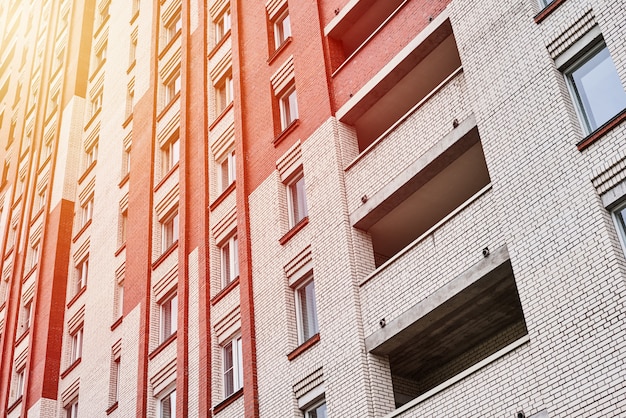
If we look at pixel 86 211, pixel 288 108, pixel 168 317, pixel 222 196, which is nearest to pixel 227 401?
pixel 168 317

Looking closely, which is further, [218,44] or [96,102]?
[96,102]

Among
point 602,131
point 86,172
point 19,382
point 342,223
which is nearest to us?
point 602,131

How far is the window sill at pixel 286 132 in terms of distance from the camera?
23250 mm

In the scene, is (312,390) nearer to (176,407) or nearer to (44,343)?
(176,407)

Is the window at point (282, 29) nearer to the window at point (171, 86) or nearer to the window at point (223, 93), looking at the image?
the window at point (223, 93)

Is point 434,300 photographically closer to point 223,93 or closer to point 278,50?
point 278,50

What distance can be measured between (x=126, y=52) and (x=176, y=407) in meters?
19.0

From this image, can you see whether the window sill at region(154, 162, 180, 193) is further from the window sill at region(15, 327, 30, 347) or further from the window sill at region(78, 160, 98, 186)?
the window sill at region(15, 327, 30, 347)

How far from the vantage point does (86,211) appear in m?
36.8

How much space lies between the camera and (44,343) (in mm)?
33219

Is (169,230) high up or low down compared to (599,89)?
up

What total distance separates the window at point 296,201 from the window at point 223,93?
6.24m

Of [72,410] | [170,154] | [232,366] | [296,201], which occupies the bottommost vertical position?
[232,366]

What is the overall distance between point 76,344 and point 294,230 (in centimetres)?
1484
